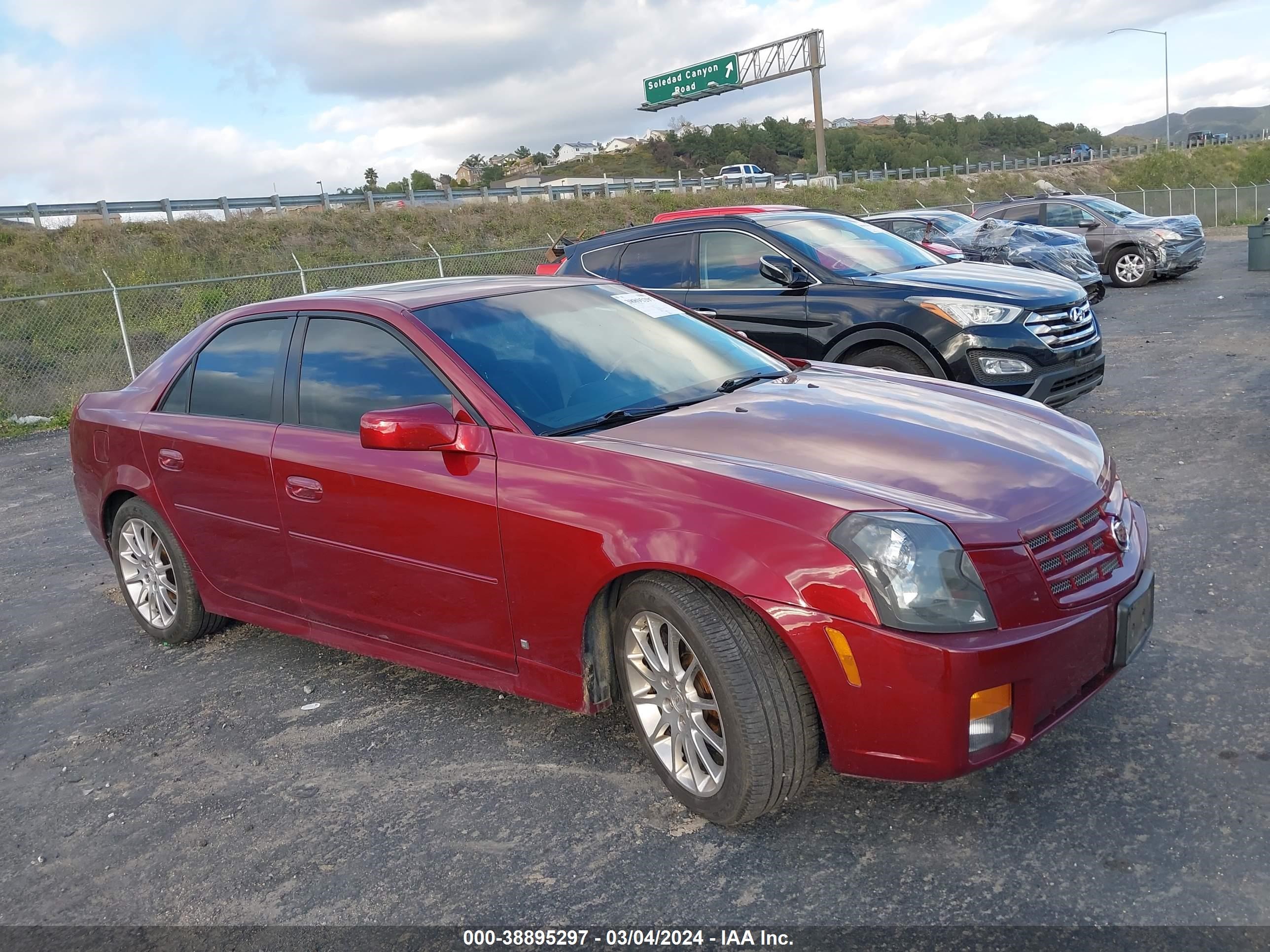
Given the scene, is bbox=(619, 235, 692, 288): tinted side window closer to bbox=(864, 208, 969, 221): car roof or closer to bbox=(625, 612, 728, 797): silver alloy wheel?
bbox=(625, 612, 728, 797): silver alloy wheel

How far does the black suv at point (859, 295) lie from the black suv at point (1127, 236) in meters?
11.1

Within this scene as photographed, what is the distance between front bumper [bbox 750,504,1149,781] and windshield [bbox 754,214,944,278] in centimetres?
502

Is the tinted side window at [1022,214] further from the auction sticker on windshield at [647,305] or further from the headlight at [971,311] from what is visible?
the auction sticker on windshield at [647,305]

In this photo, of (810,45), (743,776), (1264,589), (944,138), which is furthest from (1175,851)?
(944,138)

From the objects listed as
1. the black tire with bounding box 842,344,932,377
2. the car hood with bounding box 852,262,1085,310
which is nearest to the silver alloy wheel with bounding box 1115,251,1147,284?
the car hood with bounding box 852,262,1085,310

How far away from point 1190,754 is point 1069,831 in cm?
58

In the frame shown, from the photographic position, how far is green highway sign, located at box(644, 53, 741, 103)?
43.3 m

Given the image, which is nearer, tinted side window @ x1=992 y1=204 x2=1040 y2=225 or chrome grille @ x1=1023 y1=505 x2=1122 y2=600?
chrome grille @ x1=1023 y1=505 x2=1122 y2=600

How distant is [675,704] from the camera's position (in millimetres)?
3102

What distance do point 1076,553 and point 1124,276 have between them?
17071mm

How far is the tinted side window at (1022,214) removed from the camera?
1902 centimetres

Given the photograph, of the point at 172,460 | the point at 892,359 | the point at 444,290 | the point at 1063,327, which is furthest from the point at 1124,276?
the point at 172,460

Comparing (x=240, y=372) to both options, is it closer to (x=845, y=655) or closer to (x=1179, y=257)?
(x=845, y=655)

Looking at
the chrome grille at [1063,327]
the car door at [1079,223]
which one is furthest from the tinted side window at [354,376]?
the car door at [1079,223]
